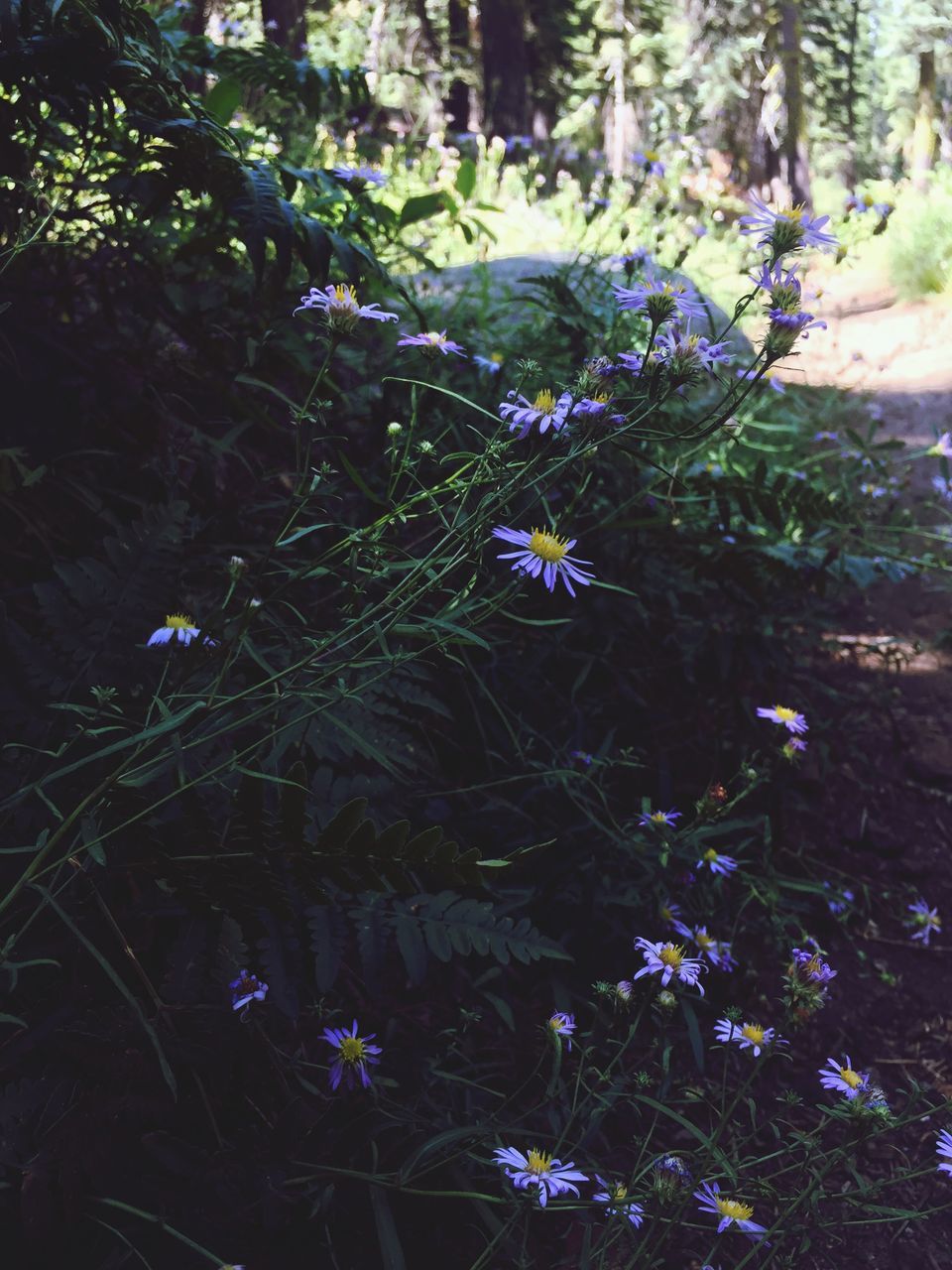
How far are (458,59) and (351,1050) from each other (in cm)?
1263

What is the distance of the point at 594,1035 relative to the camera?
151cm

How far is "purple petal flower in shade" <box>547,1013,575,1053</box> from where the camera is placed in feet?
3.75

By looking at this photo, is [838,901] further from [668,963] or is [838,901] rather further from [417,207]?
[417,207]

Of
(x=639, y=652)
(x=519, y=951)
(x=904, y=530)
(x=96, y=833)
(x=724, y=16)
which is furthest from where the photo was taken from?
(x=724, y=16)

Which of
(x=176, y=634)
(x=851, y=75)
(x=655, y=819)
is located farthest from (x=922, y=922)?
(x=851, y=75)

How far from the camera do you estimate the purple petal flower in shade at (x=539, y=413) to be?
106 cm

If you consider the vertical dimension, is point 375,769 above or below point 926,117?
below

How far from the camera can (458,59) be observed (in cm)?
1174

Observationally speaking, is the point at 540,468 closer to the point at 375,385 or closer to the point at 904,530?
the point at 375,385

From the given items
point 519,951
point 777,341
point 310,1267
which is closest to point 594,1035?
point 519,951

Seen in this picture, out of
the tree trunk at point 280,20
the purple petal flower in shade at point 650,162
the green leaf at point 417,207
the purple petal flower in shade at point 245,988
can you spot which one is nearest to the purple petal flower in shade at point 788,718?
the purple petal flower in shade at point 245,988

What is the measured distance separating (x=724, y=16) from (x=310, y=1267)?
59.0 feet

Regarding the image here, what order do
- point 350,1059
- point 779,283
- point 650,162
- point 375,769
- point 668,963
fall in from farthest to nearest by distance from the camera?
point 650,162 < point 375,769 < point 668,963 < point 350,1059 < point 779,283

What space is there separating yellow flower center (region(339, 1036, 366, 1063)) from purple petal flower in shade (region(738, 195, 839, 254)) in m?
0.98
